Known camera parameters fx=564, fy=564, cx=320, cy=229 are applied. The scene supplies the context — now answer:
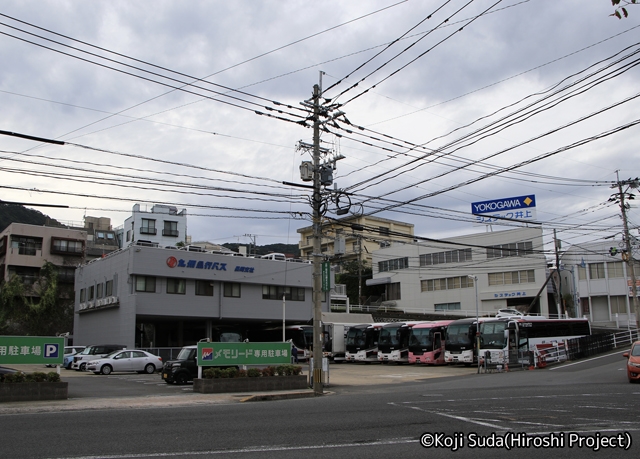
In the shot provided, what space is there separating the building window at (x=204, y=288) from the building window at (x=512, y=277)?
36627 mm

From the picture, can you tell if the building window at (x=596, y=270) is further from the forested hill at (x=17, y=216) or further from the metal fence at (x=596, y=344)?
the forested hill at (x=17, y=216)

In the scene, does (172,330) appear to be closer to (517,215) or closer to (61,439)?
(517,215)

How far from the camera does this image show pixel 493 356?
111 feet

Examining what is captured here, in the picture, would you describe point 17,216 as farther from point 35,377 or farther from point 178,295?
point 35,377

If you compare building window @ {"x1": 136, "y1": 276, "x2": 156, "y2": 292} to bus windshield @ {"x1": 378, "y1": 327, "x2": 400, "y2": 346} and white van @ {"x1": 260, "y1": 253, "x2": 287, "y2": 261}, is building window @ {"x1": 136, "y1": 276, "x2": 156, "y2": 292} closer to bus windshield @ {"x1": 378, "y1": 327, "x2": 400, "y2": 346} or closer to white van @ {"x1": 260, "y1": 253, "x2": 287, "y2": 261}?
white van @ {"x1": 260, "y1": 253, "x2": 287, "y2": 261}

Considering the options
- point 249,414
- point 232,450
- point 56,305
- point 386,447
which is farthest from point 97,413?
point 56,305

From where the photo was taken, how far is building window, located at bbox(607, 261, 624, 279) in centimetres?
6188

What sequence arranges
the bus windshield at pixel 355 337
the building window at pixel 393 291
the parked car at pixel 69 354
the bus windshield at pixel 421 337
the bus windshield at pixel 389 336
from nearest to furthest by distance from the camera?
the parked car at pixel 69 354 → the bus windshield at pixel 421 337 → the bus windshield at pixel 389 336 → the bus windshield at pixel 355 337 → the building window at pixel 393 291

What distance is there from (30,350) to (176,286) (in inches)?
995

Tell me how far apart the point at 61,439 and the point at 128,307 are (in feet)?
114

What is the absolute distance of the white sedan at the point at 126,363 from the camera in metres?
32.2

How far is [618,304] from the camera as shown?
62594mm

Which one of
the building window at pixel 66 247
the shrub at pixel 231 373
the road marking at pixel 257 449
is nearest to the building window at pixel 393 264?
the building window at pixel 66 247

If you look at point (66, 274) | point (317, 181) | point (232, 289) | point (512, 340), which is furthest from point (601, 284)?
point (66, 274)
